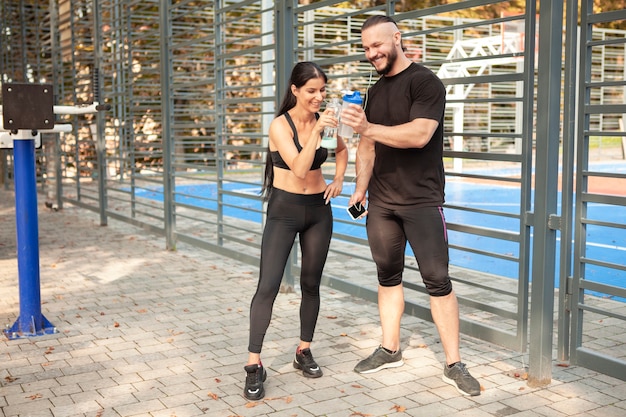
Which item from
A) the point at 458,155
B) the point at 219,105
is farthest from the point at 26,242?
the point at 219,105

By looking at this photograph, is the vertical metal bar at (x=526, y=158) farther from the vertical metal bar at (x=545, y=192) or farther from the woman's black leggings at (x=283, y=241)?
the woman's black leggings at (x=283, y=241)

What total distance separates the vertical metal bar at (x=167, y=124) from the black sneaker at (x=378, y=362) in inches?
208

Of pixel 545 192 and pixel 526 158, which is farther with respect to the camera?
pixel 526 158

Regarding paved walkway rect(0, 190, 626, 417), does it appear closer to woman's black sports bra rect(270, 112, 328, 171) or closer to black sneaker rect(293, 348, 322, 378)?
black sneaker rect(293, 348, 322, 378)

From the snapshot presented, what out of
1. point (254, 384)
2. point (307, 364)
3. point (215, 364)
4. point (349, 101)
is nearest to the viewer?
point (349, 101)

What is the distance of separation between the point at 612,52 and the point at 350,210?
83.1 ft

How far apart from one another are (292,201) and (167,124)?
5.65m

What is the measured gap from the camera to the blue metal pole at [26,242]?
231 inches

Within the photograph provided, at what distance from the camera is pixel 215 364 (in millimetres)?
5188

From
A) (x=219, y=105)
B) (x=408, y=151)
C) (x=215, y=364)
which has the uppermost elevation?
(x=219, y=105)

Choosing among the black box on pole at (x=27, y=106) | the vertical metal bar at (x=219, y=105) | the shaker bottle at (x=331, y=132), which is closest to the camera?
the shaker bottle at (x=331, y=132)

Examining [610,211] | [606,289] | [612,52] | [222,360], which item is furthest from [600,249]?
[612,52]

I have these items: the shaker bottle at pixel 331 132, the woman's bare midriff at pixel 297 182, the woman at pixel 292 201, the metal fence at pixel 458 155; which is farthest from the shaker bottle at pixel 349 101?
the metal fence at pixel 458 155

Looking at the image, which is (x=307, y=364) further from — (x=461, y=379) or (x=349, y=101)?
(x=349, y=101)
